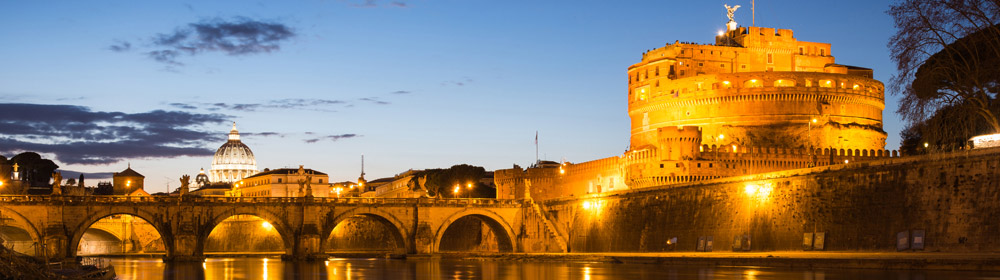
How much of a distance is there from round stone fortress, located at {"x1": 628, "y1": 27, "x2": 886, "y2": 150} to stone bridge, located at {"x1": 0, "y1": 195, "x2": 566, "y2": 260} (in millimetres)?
11643

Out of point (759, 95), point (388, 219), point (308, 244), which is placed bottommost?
point (308, 244)

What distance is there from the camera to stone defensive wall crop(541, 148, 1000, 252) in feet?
153

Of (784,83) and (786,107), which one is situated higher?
(784,83)

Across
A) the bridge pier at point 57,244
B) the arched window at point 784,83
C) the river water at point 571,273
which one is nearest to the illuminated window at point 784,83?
the arched window at point 784,83

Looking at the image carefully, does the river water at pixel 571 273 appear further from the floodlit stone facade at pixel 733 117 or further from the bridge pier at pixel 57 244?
the floodlit stone facade at pixel 733 117

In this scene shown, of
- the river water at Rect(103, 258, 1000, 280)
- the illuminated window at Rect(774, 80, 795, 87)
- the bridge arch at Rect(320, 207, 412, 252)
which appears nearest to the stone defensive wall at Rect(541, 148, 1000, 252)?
the river water at Rect(103, 258, 1000, 280)

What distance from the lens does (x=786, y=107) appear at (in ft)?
290

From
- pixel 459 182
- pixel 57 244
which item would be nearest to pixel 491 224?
pixel 57 244

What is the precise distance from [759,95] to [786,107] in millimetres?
2140

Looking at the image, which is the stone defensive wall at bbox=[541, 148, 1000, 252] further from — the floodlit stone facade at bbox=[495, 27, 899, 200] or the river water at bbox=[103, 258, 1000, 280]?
the floodlit stone facade at bbox=[495, 27, 899, 200]

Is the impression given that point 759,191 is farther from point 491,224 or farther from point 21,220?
point 21,220

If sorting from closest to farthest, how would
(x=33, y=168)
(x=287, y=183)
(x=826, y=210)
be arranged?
(x=826, y=210)
(x=33, y=168)
(x=287, y=183)

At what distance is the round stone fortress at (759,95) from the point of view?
289ft

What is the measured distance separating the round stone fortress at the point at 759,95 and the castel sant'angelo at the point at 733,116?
74 mm
